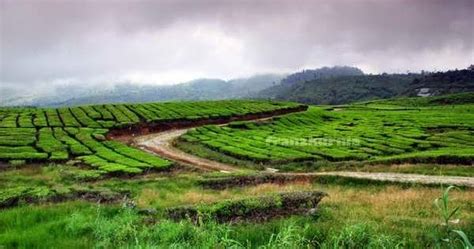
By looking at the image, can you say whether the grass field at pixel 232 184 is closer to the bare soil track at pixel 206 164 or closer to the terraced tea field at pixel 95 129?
the terraced tea field at pixel 95 129

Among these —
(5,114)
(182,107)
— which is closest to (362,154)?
(182,107)

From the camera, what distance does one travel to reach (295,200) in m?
21.5

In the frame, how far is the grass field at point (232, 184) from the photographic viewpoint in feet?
46.1

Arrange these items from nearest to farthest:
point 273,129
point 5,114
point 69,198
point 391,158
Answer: point 69,198 → point 391,158 → point 273,129 → point 5,114

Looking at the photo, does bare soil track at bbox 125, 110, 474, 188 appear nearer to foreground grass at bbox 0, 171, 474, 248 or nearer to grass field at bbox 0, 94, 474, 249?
grass field at bbox 0, 94, 474, 249

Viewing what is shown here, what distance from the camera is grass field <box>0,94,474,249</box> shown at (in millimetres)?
14055

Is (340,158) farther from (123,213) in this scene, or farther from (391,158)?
(123,213)

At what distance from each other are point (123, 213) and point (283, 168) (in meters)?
31.0

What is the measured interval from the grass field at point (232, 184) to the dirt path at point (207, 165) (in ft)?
4.12

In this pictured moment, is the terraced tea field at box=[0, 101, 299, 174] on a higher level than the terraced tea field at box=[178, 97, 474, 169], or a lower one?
higher

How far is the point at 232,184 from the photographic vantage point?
36.8 meters

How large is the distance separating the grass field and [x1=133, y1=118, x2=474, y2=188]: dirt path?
1257mm

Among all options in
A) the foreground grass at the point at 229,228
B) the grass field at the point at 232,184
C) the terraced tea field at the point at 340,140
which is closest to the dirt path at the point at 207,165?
the grass field at the point at 232,184

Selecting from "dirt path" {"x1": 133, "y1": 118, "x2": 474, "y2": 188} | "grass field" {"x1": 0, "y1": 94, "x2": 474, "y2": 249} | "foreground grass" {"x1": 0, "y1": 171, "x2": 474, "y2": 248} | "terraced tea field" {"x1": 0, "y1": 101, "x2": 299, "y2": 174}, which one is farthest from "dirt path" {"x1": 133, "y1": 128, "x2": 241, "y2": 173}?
"foreground grass" {"x1": 0, "y1": 171, "x2": 474, "y2": 248}
